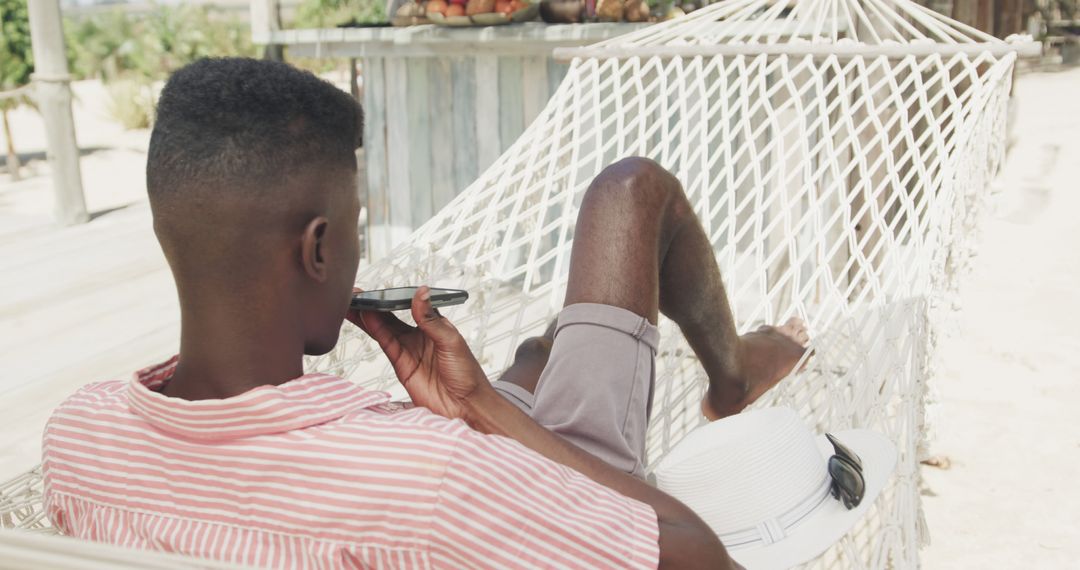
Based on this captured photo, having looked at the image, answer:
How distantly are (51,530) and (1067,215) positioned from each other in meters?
4.46

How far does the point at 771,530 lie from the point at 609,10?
96.3 inches

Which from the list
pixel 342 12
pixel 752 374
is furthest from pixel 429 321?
pixel 342 12

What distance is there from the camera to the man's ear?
81 cm

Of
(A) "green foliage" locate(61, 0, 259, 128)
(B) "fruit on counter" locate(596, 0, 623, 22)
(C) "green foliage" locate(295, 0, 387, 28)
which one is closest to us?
(B) "fruit on counter" locate(596, 0, 623, 22)

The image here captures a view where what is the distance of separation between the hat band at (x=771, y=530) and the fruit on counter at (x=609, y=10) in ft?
7.90

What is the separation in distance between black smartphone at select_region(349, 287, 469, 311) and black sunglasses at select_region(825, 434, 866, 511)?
18.9 inches

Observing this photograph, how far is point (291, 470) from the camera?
79cm

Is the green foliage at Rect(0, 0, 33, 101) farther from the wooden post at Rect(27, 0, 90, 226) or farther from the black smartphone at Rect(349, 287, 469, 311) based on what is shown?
the black smartphone at Rect(349, 287, 469, 311)

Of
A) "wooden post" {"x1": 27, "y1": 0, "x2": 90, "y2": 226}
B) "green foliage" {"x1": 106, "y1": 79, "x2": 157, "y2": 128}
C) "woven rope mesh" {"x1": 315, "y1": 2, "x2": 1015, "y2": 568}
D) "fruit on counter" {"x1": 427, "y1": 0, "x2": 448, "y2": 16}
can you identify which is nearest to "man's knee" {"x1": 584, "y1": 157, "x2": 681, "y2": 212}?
"woven rope mesh" {"x1": 315, "y1": 2, "x2": 1015, "y2": 568}

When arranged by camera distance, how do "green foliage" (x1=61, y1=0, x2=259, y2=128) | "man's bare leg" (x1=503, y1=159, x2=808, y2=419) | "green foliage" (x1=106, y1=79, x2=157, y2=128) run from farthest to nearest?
"green foliage" (x1=61, y1=0, x2=259, y2=128), "green foliage" (x1=106, y1=79, x2=157, y2=128), "man's bare leg" (x1=503, y1=159, x2=808, y2=419)

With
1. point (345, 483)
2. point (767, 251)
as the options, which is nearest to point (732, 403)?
point (345, 483)

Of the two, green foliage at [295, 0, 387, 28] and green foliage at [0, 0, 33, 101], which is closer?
green foliage at [295, 0, 387, 28]

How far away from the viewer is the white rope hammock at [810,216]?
1521mm

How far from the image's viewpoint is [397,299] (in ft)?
3.28
